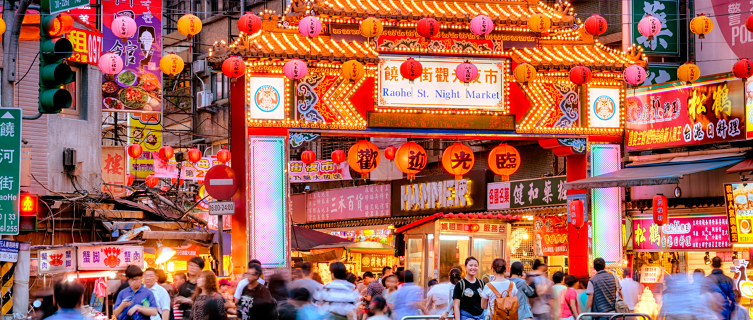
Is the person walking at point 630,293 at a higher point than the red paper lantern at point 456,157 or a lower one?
lower

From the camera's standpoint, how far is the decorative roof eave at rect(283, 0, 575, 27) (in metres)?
19.3

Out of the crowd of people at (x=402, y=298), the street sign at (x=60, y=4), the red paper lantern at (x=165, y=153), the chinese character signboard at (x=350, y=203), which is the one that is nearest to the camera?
the crowd of people at (x=402, y=298)

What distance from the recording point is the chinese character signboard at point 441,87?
Answer: 19672 mm

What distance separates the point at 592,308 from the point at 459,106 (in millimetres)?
7275

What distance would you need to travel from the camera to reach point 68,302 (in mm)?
7824

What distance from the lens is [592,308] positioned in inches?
536

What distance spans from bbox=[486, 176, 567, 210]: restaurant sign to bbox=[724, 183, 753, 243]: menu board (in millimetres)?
Result: 5127

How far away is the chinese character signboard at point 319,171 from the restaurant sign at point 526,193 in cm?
529

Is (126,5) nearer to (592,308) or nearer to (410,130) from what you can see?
(410,130)

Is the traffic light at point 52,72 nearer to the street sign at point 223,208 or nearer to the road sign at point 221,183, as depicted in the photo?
the street sign at point 223,208

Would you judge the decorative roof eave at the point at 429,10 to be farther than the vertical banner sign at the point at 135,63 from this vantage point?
No

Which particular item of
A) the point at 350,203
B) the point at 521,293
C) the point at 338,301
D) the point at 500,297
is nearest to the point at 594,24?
the point at 521,293

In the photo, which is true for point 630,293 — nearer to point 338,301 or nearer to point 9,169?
point 338,301

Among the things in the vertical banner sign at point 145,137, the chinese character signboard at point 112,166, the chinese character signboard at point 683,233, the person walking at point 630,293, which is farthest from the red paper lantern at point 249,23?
the vertical banner sign at point 145,137
